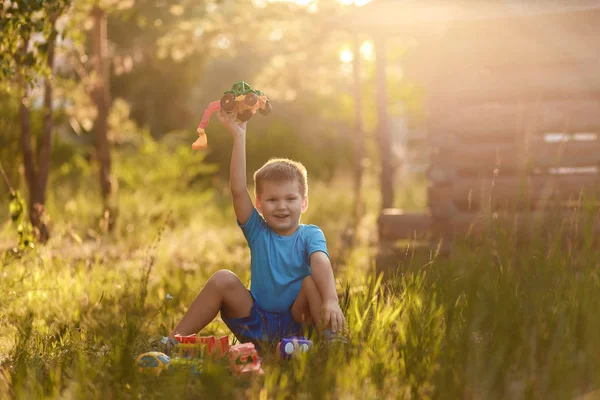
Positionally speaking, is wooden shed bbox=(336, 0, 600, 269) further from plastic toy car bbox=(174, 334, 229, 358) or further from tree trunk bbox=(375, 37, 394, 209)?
plastic toy car bbox=(174, 334, 229, 358)

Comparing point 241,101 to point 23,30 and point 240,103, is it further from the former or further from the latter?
point 23,30

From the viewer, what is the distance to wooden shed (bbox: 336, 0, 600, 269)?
25.5 ft

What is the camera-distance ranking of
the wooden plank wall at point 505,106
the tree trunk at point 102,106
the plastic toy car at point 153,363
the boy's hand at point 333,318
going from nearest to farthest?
the plastic toy car at point 153,363
the boy's hand at point 333,318
the wooden plank wall at point 505,106
the tree trunk at point 102,106

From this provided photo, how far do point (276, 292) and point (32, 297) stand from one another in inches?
64.5

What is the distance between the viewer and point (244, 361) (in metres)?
3.14

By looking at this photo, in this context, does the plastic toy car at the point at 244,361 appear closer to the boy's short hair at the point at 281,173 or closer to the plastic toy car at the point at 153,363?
the plastic toy car at the point at 153,363

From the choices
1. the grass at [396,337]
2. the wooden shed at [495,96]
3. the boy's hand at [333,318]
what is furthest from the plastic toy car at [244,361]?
the wooden shed at [495,96]

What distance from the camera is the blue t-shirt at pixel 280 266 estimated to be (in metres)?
3.78

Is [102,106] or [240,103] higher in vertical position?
[102,106]

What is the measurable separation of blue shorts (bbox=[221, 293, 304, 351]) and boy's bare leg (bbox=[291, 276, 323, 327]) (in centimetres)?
6

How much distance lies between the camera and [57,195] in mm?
12477

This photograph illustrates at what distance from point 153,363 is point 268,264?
0.88 m

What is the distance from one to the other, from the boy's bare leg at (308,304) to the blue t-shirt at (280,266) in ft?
0.22

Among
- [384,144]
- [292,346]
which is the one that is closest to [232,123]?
[292,346]
